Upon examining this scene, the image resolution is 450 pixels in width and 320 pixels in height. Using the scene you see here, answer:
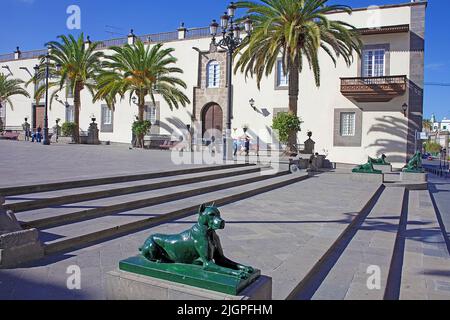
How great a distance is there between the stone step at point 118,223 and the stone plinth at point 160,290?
1.91 meters

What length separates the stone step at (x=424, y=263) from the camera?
4.24 meters

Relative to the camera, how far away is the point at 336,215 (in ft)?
24.3

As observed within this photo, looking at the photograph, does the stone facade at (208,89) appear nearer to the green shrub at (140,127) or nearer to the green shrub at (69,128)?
the green shrub at (140,127)

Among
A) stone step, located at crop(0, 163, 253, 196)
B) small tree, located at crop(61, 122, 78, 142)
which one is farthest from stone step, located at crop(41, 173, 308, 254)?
small tree, located at crop(61, 122, 78, 142)

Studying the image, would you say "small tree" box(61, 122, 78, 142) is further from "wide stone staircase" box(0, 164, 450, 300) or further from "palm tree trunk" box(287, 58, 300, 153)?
"wide stone staircase" box(0, 164, 450, 300)

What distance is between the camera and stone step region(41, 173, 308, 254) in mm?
4715

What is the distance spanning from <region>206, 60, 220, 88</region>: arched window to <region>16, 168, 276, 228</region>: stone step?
62.2ft

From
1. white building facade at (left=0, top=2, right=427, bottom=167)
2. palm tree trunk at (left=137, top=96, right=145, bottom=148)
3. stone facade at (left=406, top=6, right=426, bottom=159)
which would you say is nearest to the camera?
stone facade at (left=406, top=6, right=426, bottom=159)

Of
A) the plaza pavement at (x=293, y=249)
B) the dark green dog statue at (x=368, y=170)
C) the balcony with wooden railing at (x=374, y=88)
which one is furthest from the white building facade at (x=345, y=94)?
the plaza pavement at (x=293, y=249)

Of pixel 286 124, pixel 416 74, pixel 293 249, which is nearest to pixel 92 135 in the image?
pixel 286 124

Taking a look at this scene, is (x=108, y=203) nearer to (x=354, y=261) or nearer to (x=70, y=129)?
(x=354, y=261)

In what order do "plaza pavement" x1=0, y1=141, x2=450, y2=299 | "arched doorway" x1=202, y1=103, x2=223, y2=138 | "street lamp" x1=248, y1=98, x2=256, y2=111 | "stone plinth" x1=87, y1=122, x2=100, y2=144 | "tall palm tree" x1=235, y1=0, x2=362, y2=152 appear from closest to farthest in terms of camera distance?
"plaza pavement" x1=0, y1=141, x2=450, y2=299 → "tall palm tree" x1=235, y1=0, x2=362, y2=152 → "street lamp" x1=248, y1=98, x2=256, y2=111 → "arched doorway" x1=202, y1=103, x2=223, y2=138 → "stone plinth" x1=87, y1=122, x2=100, y2=144
